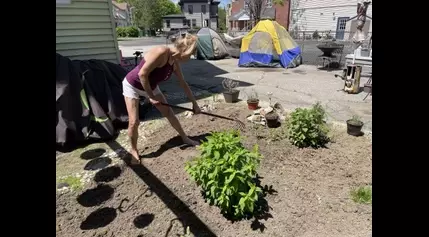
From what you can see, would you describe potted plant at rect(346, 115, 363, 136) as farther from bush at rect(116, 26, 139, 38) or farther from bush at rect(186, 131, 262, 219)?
bush at rect(116, 26, 139, 38)

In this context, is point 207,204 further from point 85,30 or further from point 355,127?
point 85,30

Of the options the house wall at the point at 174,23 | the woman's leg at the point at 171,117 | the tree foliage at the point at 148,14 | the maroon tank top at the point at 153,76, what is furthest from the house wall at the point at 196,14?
A: the maroon tank top at the point at 153,76

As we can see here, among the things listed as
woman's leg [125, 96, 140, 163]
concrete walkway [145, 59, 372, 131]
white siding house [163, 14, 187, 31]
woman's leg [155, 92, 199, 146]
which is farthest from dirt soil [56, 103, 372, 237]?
white siding house [163, 14, 187, 31]

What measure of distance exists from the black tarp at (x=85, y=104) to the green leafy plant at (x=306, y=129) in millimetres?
2858

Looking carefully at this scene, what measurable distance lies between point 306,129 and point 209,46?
11.0 meters

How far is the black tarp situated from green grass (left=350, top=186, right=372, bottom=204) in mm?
3498

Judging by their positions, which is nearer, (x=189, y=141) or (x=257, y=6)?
(x=189, y=141)

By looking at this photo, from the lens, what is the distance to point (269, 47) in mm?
10711

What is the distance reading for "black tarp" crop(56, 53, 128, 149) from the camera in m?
3.94

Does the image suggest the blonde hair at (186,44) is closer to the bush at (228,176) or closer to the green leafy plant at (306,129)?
the bush at (228,176)

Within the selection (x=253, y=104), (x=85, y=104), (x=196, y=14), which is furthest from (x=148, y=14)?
(x=85, y=104)
